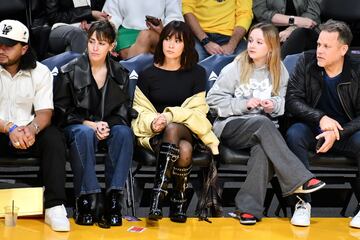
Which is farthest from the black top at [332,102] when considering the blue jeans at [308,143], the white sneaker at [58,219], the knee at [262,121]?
the white sneaker at [58,219]

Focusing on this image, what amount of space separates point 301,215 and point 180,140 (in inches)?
34.9

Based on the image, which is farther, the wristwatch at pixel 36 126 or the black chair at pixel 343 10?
the black chair at pixel 343 10

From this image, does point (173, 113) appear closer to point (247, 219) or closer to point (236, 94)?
point (236, 94)

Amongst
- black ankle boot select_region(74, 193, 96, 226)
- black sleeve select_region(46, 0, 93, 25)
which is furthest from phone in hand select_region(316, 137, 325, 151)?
black sleeve select_region(46, 0, 93, 25)

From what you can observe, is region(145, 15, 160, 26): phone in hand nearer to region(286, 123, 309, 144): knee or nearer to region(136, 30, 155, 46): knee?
region(136, 30, 155, 46): knee

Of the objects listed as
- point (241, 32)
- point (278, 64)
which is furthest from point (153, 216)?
point (241, 32)

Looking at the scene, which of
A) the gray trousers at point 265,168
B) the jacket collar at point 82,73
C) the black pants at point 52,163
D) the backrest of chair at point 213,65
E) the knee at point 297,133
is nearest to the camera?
the black pants at point 52,163

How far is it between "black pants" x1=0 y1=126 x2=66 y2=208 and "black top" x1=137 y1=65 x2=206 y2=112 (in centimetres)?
78

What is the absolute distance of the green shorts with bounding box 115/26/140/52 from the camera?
666 cm

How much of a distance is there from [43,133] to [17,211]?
1.60 ft

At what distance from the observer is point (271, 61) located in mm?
5852

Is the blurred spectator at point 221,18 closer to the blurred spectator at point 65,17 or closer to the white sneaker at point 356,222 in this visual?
the blurred spectator at point 65,17

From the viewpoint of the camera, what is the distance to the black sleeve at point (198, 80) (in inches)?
228

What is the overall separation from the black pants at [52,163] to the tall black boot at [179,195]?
2.26 ft
